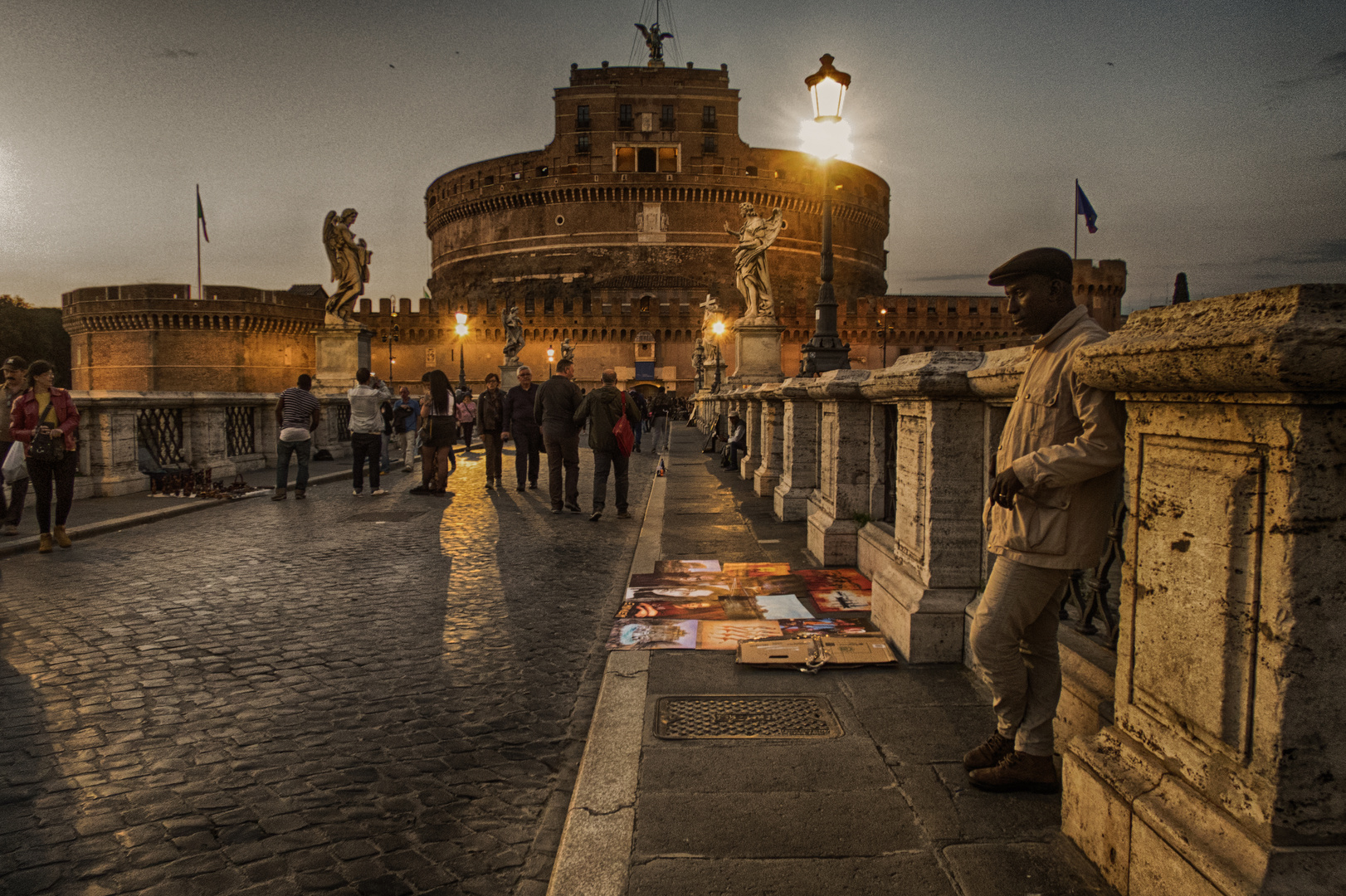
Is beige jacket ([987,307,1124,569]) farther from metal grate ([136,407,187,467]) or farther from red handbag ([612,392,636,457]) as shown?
metal grate ([136,407,187,467])

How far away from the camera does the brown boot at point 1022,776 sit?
2.27 metres

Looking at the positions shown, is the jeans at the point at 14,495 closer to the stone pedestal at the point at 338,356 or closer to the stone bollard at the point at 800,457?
the stone bollard at the point at 800,457

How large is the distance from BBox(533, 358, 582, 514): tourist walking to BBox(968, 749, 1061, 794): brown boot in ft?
20.2

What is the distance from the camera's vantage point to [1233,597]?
1530mm

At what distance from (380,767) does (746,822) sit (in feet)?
3.97

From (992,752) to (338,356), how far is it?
607 inches

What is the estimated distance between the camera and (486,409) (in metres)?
10.0

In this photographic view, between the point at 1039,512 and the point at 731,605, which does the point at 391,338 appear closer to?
the point at 731,605

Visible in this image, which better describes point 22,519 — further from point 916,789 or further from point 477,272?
point 477,272

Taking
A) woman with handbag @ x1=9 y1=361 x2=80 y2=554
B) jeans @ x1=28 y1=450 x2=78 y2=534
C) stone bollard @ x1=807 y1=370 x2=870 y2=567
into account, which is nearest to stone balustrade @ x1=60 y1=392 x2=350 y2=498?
woman with handbag @ x1=9 y1=361 x2=80 y2=554

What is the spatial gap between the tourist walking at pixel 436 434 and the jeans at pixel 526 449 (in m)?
0.78

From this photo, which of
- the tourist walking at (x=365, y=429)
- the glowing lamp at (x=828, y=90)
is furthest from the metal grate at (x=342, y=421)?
the glowing lamp at (x=828, y=90)

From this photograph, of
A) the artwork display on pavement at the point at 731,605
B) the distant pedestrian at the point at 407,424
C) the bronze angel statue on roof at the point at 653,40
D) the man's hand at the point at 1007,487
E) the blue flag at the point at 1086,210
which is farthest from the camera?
the bronze angel statue on roof at the point at 653,40

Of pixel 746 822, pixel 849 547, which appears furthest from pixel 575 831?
pixel 849 547
